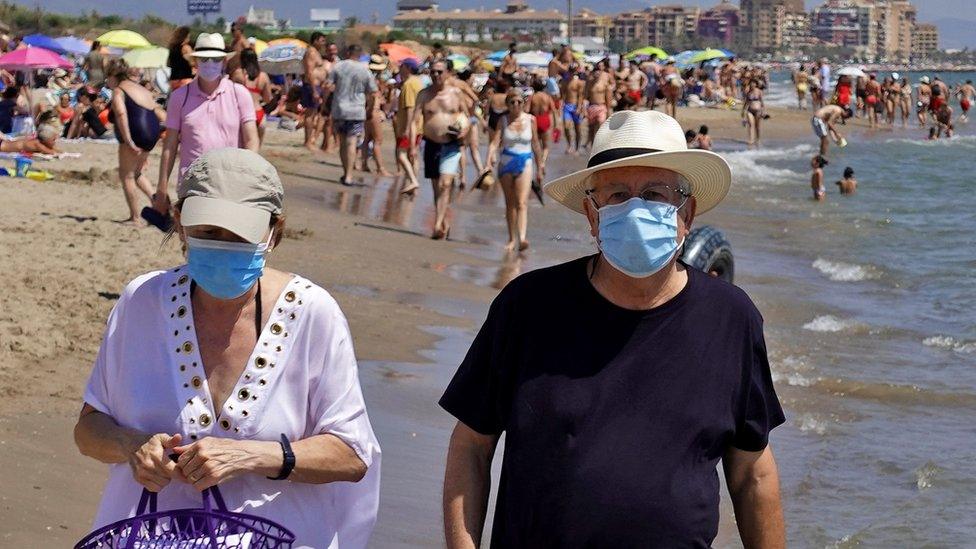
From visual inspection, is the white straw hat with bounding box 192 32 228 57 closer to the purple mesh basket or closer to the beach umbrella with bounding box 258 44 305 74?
the purple mesh basket

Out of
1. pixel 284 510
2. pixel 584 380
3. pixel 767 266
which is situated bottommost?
pixel 767 266

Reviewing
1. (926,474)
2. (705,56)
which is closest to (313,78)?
(926,474)

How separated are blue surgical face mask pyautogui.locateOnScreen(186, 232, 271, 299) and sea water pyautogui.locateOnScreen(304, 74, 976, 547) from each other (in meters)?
2.76

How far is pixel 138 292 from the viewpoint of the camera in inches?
126

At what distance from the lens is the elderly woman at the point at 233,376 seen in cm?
308

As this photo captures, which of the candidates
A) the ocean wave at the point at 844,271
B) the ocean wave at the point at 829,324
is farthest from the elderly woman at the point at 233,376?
the ocean wave at the point at 844,271

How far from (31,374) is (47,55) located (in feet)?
55.6

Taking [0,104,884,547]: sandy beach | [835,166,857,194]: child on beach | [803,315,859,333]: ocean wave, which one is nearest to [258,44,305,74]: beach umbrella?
[835,166,857,194]: child on beach

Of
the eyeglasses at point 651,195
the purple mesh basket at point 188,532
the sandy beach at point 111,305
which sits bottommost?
the sandy beach at point 111,305

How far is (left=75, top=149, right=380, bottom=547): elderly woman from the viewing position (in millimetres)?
3078

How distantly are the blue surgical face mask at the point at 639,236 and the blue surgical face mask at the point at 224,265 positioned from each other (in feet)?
2.40

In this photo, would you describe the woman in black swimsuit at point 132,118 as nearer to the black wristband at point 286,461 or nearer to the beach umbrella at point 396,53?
the black wristband at point 286,461

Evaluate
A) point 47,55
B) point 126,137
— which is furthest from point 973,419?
point 47,55

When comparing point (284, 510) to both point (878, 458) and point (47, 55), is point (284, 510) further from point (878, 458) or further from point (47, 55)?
point (47, 55)
